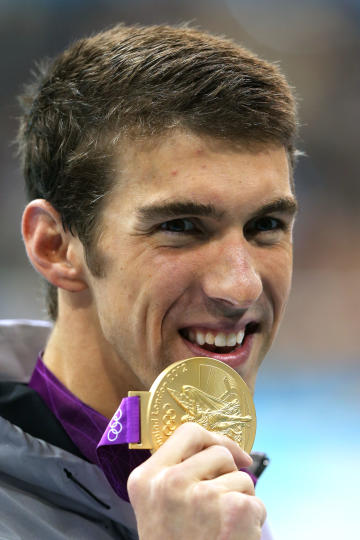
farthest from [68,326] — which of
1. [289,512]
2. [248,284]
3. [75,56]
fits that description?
[289,512]

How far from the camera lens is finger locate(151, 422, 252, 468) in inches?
63.4

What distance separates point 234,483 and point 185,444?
0.43ft

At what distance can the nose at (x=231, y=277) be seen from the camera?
2107 millimetres

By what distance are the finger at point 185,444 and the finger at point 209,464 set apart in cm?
2

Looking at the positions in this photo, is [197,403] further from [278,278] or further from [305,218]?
[305,218]

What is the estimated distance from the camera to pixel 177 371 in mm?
1913

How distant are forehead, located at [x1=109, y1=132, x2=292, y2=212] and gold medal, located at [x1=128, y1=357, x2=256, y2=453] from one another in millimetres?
497

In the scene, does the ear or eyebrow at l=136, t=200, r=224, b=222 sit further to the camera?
the ear

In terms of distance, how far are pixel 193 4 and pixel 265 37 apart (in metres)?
1.34

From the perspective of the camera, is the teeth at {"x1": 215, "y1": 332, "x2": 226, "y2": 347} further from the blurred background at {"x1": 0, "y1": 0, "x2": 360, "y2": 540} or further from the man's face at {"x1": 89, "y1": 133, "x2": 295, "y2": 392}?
the blurred background at {"x1": 0, "y1": 0, "x2": 360, "y2": 540}

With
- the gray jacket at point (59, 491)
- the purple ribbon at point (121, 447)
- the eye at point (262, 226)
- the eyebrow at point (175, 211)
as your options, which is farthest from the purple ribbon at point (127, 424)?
the eye at point (262, 226)

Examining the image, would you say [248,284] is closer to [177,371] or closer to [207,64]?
[177,371]

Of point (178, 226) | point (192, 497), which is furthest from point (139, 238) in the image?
point (192, 497)

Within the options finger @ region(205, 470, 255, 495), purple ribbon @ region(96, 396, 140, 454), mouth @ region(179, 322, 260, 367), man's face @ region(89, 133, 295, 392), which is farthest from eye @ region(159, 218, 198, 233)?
finger @ region(205, 470, 255, 495)
